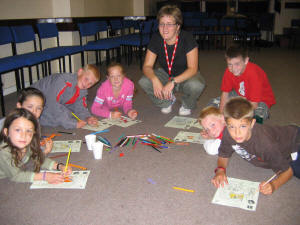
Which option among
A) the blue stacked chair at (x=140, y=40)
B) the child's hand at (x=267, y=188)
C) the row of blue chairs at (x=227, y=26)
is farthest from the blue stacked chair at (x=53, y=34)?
the row of blue chairs at (x=227, y=26)

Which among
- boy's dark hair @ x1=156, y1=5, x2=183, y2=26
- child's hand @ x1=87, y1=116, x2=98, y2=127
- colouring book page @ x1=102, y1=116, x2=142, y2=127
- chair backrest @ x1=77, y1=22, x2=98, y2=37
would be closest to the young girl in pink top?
colouring book page @ x1=102, y1=116, x2=142, y2=127

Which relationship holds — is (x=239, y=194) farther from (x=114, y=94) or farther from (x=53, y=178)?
(x=114, y=94)

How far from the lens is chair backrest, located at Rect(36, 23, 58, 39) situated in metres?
4.30

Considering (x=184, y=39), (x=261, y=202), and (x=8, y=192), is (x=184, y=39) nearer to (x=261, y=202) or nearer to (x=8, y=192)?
(x=261, y=202)

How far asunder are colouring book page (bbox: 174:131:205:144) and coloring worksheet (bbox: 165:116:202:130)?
0.17m

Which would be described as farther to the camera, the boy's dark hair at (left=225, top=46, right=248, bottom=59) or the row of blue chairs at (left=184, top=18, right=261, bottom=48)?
the row of blue chairs at (left=184, top=18, right=261, bottom=48)

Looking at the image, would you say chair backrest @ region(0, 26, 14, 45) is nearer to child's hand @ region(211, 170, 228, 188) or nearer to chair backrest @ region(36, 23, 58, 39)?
chair backrest @ region(36, 23, 58, 39)

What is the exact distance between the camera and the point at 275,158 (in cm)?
158

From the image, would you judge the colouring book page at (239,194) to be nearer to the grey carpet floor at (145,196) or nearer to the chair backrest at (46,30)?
the grey carpet floor at (145,196)

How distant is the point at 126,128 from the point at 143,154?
0.58 metres

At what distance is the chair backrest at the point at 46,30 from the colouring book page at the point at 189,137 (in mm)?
2938

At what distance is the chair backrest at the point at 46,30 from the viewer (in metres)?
4.30

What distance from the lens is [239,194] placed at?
1631mm

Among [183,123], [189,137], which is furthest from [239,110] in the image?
[183,123]
